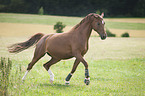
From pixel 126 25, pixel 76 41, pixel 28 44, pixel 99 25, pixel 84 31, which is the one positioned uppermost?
pixel 99 25

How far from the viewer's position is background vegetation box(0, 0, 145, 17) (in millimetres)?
43959

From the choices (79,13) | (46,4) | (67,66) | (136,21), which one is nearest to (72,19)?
(79,13)

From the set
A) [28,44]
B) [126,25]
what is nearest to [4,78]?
[28,44]

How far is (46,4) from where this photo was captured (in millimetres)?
45719

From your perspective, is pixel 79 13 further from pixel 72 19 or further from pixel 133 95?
pixel 133 95

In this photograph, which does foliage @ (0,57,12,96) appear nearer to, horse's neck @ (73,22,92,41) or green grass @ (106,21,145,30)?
horse's neck @ (73,22,92,41)

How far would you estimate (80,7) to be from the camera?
49.0 m

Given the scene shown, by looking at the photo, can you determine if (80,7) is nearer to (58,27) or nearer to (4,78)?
(58,27)

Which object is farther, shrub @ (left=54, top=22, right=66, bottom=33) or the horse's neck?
shrub @ (left=54, top=22, right=66, bottom=33)

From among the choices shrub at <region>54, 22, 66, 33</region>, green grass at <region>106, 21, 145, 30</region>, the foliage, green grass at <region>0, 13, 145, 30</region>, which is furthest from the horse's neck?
green grass at <region>106, 21, 145, 30</region>

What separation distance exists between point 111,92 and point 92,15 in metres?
2.52

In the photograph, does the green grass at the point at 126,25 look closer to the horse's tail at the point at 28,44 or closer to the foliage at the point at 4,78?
the horse's tail at the point at 28,44

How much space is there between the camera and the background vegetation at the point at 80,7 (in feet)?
144

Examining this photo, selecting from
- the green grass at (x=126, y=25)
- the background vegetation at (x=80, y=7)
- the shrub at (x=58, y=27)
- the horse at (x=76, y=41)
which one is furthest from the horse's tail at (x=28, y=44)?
the green grass at (x=126, y=25)
